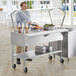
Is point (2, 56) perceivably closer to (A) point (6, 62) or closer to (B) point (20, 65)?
(A) point (6, 62)

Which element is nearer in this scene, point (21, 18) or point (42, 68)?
point (42, 68)

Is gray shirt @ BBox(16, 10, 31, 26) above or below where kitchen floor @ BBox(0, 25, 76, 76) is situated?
above

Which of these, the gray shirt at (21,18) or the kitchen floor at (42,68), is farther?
the gray shirt at (21,18)

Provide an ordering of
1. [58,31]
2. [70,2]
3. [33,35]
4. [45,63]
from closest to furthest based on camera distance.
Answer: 1. [33,35]
2. [58,31]
3. [45,63]
4. [70,2]

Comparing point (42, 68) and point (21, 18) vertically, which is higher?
point (21, 18)

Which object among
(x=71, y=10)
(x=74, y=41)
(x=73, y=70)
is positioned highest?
(x=71, y=10)

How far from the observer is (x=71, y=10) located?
11156 mm

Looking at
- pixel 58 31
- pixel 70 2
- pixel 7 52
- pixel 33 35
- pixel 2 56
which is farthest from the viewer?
pixel 70 2

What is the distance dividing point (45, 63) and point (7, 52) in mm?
1625

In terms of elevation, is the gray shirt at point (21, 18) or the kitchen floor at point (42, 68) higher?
the gray shirt at point (21, 18)

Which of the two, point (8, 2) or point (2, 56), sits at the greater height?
point (8, 2)

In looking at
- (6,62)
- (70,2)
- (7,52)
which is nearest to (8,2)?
(70,2)

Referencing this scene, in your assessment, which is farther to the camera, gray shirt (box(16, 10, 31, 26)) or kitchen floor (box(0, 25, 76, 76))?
gray shirt (box(16, 10, 31, 26))

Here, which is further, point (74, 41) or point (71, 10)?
point (71, 10)
